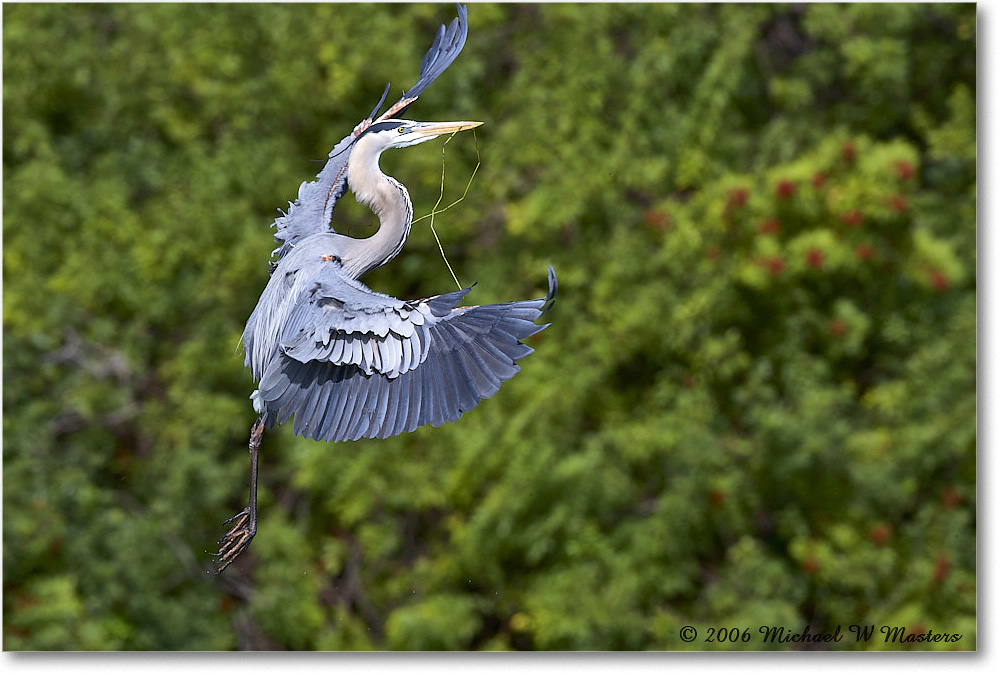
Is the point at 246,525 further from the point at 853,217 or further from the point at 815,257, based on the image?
the point at 853,217

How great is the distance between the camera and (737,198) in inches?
175

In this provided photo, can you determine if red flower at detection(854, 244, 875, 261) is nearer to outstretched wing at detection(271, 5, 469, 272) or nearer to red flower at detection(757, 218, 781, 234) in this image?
red flower at detection(757, 218, 781, 234)

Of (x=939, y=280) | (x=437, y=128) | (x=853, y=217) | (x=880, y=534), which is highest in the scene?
(x=437, y=128)

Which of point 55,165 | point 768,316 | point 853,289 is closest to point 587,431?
point 768,316

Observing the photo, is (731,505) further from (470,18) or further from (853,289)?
(470,18)

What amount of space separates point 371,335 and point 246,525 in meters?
0.51

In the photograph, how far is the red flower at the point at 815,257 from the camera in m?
4.37

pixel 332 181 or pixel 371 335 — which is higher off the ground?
pixel 332 181

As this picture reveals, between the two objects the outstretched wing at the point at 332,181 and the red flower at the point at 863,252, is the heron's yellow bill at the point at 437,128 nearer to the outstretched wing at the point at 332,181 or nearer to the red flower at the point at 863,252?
the outstretched wing at the point at 332,181

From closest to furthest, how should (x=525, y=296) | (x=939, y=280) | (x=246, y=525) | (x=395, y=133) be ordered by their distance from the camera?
(x=395, y=133) → (x=246, y=525) → (x=939, y=280) → (x=525, y=296)

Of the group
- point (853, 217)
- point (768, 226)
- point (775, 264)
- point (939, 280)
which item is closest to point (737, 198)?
point (768, 226)

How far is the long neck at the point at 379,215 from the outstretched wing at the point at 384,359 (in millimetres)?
53

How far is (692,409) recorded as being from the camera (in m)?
4.49

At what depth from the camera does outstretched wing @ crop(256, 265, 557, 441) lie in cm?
187
